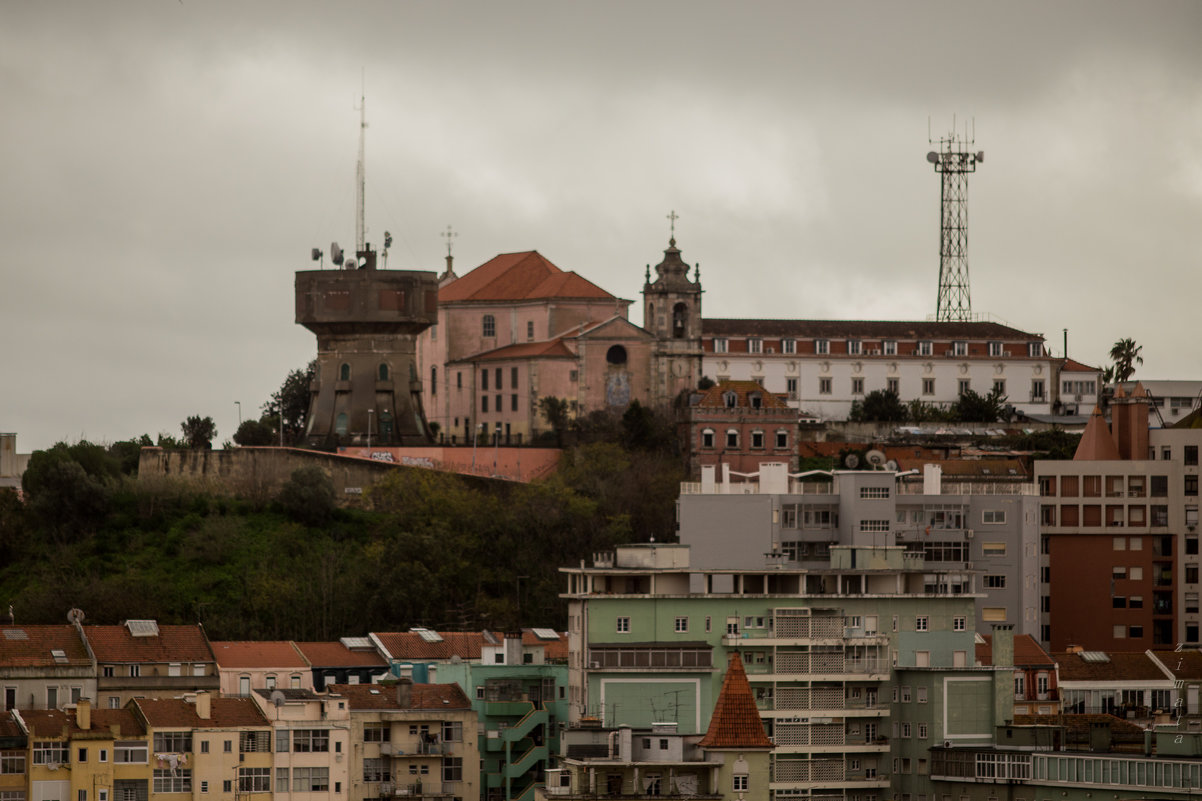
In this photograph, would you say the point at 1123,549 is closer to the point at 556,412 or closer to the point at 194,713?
the point at 556,412

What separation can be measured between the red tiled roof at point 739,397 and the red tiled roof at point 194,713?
4309cm

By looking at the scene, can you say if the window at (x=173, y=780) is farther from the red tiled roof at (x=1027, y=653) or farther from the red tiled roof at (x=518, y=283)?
the red tiled roof at (x=518, y=283)

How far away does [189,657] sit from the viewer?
87250mm

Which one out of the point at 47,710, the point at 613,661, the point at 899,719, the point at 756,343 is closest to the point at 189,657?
the point at 47,710

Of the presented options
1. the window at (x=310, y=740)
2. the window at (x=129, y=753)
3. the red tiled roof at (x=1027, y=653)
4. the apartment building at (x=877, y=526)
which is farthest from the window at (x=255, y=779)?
the apartment building at (x=877, y=526)

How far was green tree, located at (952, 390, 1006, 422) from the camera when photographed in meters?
132

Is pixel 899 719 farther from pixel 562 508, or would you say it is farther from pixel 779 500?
pixel 562 508

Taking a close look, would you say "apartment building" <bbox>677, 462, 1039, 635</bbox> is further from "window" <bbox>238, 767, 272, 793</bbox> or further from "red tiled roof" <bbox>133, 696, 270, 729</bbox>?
"window" <bbox>238, 767, 272, 793</bbox>

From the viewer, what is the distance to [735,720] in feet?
228

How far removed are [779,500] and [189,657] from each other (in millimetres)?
21265

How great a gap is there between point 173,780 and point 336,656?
43.6 feet

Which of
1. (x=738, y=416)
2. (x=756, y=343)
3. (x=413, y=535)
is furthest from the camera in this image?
(x=756, y=343)

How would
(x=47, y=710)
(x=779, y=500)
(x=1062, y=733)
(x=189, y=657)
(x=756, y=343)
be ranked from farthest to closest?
1. (x=756, y=343)
2. (x=779, y=500)
3. (x=189, y=657)
4. (x=47, y=710)
5. (x=1062, y=733)

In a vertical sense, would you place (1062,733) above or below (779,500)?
below
